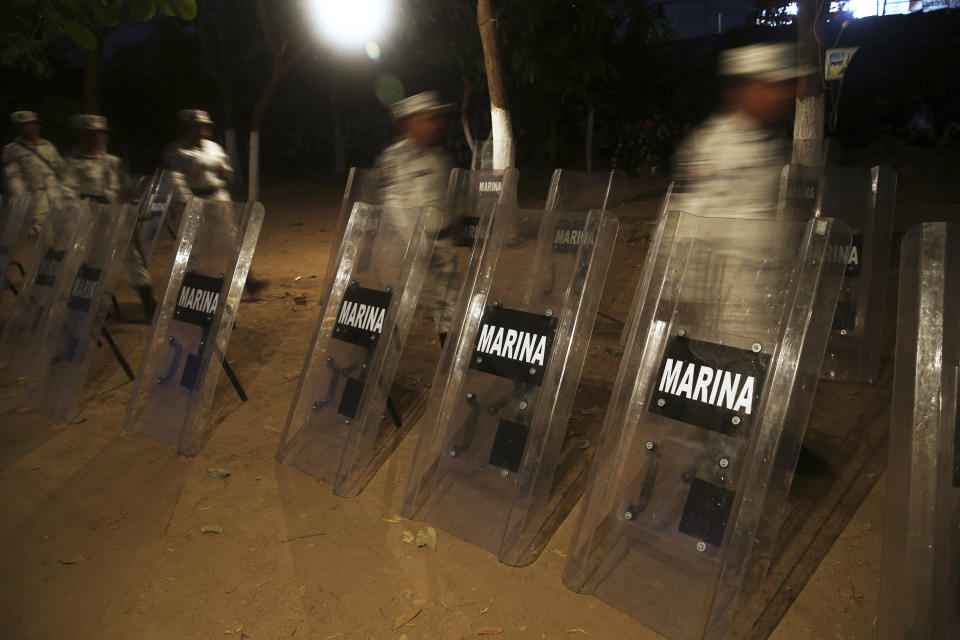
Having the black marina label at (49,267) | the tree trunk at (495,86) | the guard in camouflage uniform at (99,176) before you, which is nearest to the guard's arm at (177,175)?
the guard in camouflage uniform at (99,176)

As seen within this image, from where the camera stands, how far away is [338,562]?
8.92 feet

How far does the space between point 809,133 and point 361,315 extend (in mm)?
4495

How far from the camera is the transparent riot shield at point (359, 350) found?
127 inches

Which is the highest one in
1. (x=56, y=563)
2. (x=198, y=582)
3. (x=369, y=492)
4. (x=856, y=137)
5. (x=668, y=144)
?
(x=856, y=137)

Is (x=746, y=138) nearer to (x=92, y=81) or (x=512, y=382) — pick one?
(x=512, y=382)

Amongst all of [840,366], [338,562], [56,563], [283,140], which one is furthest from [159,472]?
[283,140]

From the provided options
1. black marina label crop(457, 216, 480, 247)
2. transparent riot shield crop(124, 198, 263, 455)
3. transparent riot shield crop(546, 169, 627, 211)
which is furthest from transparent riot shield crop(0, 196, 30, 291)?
transparent riot shield crop(546, 169, 627, 211)

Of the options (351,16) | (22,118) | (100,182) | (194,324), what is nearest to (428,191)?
(194,324)

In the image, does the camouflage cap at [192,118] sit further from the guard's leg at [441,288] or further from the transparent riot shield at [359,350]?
the transparent riot shield at [359,350]

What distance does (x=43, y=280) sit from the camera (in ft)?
16.9

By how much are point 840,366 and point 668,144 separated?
11.3 m

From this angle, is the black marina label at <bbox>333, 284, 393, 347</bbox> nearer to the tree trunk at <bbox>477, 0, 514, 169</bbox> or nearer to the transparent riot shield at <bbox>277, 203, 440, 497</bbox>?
the transparent riot shield at <bbox>277, 203, 440, 497</bbox>

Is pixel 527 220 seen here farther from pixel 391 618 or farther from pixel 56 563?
pixel 56 563

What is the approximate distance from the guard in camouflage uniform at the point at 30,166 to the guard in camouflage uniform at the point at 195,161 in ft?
6.92
